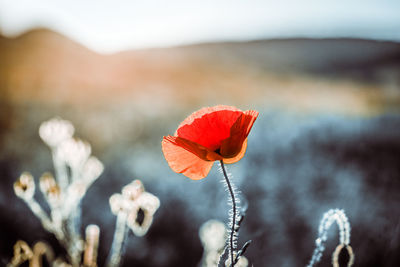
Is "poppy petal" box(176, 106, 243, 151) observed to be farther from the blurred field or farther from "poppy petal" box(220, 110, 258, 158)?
the blurred field

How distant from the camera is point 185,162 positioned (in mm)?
470

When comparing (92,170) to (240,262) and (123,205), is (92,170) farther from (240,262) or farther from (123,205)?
(240,262)

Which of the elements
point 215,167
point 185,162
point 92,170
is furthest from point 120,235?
point 215,167

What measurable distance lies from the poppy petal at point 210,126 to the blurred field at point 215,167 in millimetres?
252

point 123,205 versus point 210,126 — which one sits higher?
point 210,126

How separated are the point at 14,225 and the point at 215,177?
814mm

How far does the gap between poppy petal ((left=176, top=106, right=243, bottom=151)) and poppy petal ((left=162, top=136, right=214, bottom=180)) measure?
0.03m

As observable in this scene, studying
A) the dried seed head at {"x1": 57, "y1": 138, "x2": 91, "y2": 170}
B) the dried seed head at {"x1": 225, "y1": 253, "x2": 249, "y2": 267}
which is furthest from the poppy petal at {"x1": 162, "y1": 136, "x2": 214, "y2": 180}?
the dried seed head at {"x1": 57, "y1": 138, "x2": 91, "y2": 170}

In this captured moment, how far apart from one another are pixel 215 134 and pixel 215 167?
1.57 meters

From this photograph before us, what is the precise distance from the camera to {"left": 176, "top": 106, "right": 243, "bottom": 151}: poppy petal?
429 mm

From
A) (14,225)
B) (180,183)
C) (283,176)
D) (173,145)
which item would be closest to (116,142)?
(180,183)

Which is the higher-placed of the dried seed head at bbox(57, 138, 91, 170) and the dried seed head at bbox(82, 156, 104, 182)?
the dried seed head at bbox(57, 138, 91, 170)

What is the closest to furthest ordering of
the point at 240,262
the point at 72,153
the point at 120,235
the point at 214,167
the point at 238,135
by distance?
the point at 238,135
the point at 240,262
the point at 72,153
the point at 120,235
the point at 214,167

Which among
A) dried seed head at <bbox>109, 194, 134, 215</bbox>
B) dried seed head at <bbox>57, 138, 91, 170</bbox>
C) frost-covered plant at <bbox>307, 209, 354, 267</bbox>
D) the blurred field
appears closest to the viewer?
frost-covered plant at <bbox>307, 209, 354, 267</bbox>
